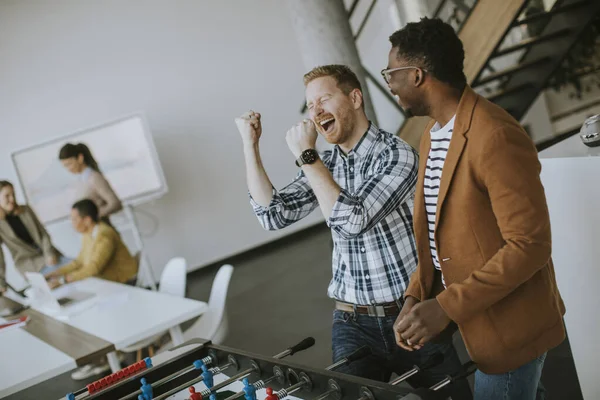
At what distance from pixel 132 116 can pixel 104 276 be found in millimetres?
2105

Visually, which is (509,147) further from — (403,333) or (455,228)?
(403,333)

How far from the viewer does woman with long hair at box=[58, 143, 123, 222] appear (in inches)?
223

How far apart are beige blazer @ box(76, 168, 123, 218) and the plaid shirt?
3.71 meters

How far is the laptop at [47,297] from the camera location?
12.6 feet

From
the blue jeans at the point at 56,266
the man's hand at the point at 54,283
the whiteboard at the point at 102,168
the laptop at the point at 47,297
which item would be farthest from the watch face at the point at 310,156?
the whiteboard at the point at 102,168

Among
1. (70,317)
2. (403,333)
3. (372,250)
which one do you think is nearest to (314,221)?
(70,317)

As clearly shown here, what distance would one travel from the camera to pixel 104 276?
15.2 ft

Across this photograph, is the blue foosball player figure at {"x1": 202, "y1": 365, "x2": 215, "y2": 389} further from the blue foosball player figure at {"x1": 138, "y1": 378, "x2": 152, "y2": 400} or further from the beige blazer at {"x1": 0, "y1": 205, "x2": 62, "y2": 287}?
the beige blazer at {"x1": 0, "y1": 205, "x2": 62, "y2": 287}

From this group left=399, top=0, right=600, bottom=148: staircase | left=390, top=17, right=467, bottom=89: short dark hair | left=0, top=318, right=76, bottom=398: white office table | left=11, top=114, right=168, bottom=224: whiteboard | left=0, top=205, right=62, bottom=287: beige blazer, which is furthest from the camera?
left=11, top=114, right=168, bottom=224: whiteboard

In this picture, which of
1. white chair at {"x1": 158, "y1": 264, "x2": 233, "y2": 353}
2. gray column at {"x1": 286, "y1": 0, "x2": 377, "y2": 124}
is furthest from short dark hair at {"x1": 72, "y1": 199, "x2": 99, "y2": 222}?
gray column at {"x1": 286, "y1": 0, "x2": 377, "y2": 124}

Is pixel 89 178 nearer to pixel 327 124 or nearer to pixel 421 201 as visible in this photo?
pixel 327 124

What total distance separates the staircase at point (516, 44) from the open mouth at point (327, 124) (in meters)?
3.07

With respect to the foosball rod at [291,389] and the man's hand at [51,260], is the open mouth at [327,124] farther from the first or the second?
the man's hand at [51,260]

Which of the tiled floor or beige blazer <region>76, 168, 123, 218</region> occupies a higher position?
beige blazer <region>76, 168, 123, 218</region>
